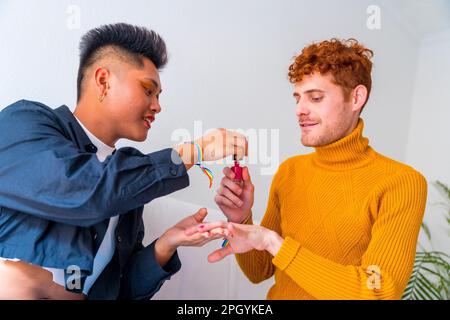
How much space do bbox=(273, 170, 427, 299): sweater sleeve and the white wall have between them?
1152mm

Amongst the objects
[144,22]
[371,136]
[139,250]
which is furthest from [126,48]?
[371,136]

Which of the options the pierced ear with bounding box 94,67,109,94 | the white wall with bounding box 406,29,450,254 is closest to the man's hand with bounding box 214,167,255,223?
the pierced ear with bounding box 94,67,109,94

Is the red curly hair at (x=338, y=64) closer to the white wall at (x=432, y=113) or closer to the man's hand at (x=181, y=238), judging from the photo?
the man's hand at (x=181, y=238)

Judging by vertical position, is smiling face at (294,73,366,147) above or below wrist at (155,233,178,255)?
above

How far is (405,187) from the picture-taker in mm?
948

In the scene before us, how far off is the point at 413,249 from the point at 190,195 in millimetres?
744

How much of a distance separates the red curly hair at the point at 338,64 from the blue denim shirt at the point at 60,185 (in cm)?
47

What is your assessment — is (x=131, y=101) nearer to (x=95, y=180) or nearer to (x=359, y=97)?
(x=95, y=180)

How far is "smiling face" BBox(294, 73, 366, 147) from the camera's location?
1.05 meters

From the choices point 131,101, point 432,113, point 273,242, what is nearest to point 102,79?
point 131,101

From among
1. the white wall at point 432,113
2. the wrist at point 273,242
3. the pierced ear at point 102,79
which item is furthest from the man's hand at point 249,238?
the white wall at point 432,113

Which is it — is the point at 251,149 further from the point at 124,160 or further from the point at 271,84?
the point at 124,160

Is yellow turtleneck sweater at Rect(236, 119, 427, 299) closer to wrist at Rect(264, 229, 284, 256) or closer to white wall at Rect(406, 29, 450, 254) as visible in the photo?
wrist at Rect(264, 229, 284, 256)

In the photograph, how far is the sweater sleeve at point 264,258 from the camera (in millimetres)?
1200
